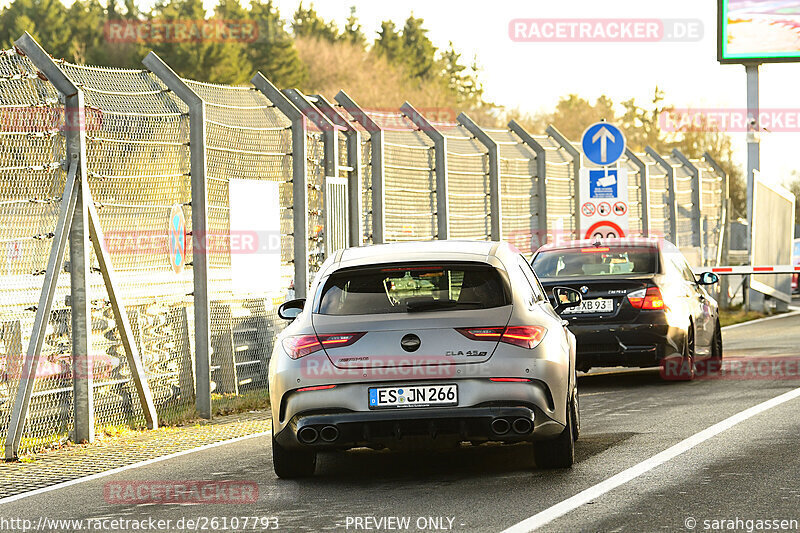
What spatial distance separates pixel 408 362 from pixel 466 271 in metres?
0.83

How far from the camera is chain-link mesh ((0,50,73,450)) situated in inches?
436

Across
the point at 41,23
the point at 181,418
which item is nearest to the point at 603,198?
the point at 181,418

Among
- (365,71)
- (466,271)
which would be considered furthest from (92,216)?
(365,71)

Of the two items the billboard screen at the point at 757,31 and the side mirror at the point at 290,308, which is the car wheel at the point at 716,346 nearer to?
the side mirror at the point at 290,308

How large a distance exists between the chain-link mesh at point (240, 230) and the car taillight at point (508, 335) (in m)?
5.14

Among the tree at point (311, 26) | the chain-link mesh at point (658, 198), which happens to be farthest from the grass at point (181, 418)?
the tree at point (311, 26)

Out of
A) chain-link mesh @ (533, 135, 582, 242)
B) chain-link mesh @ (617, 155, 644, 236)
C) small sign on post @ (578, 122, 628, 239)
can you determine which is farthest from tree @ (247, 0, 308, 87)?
small sign on post @ (578, 122, 628, 239)

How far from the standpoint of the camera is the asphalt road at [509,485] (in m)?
7.35

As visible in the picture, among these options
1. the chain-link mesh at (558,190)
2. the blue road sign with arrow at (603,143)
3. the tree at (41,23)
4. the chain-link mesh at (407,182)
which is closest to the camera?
the chain-link mesh at (407,182)

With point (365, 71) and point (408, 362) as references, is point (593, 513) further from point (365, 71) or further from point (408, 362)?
point (365, 71)

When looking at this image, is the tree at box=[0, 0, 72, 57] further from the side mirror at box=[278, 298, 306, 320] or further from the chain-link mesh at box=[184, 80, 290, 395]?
the side mirror at box=[278, 298, 306, 320]

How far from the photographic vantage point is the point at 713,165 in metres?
36.2

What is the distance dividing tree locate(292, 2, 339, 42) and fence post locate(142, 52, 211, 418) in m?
84.6

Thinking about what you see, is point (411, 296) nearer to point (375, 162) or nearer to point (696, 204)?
point (375, 162)
